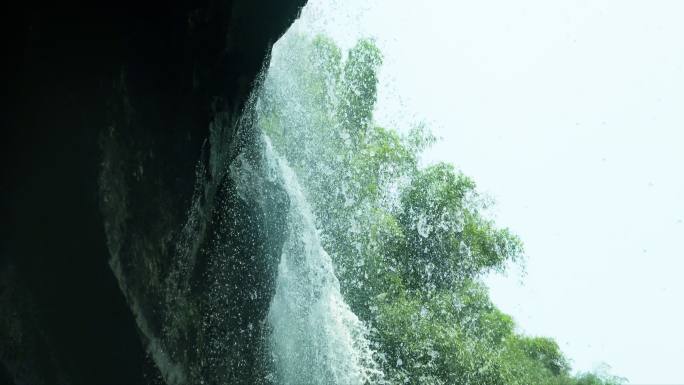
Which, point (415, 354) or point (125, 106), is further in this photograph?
point (415, 354)

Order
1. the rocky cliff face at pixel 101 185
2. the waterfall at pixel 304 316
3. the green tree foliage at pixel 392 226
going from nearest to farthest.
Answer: the rocky cliff face at pixel 101 185
the waterfall at pixel 304 316
the green tree foliage at pixel 392 226

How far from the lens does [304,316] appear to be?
8.37 metres

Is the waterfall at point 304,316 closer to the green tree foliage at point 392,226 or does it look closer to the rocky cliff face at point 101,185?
the rocky cliff face at point 101,185

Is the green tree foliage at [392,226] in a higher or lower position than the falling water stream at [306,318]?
higher

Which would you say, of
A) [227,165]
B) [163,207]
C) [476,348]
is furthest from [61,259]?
[476,348]

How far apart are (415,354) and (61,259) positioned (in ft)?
35.5

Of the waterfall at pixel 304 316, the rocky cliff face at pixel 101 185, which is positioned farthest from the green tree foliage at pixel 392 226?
the rocky cliff face at pixel 101 185

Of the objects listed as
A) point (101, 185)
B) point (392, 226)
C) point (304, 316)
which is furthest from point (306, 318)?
point (392, 226)

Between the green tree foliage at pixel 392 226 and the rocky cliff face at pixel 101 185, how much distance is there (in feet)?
26.4

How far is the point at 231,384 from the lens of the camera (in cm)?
614

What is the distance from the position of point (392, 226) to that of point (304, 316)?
7.23 metres

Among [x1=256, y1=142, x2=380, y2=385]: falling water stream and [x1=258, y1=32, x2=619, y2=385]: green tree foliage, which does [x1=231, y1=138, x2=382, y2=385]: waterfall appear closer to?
[x1=256, y1=142, x2=380, y2=385]: falling water stream

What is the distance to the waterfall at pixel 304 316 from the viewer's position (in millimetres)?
7848

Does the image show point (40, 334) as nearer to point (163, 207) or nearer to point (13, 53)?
point (163, 207)
